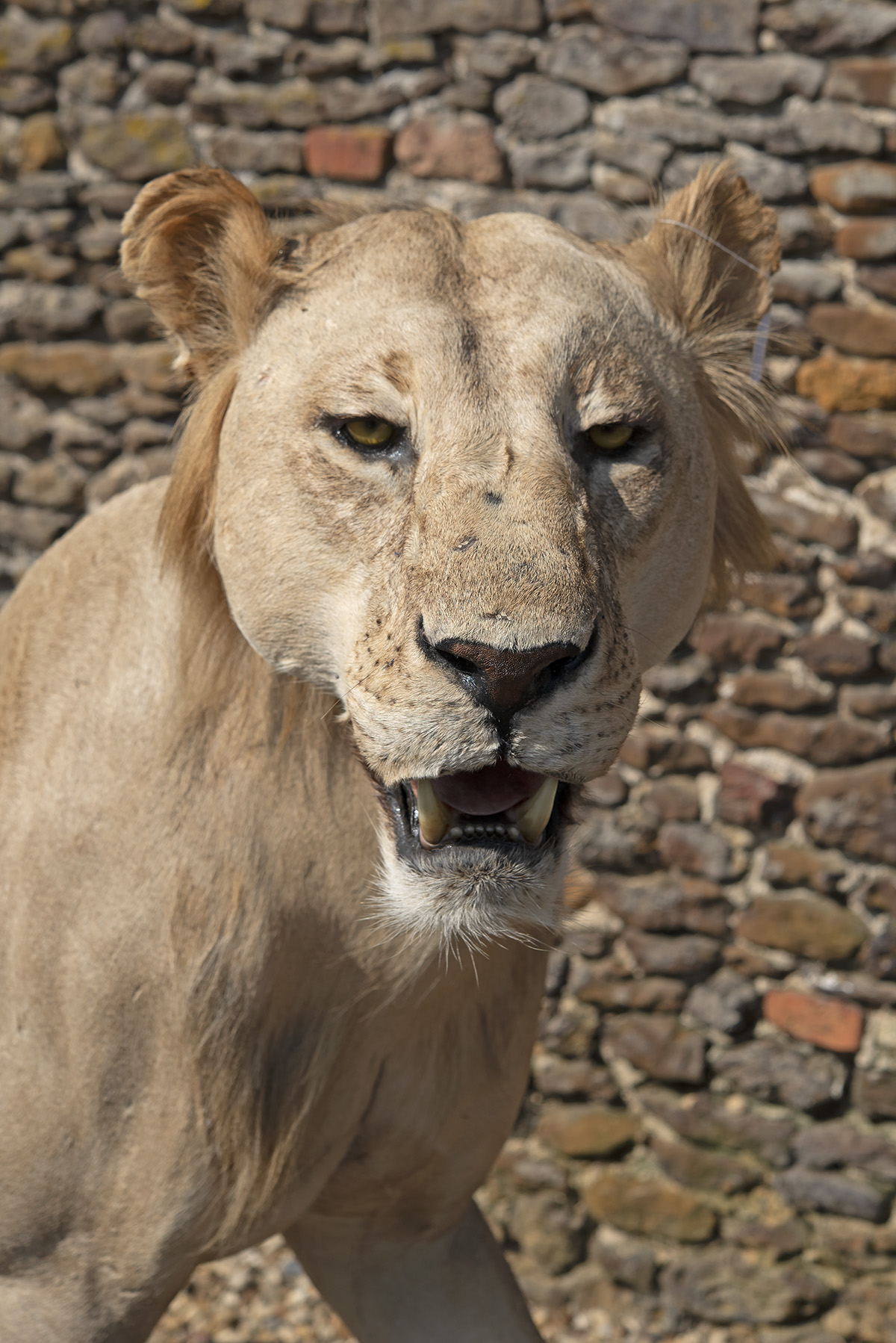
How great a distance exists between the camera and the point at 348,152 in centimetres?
358

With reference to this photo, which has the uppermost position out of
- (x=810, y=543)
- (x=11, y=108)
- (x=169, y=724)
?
(x=11, y=108)

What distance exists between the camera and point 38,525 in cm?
404

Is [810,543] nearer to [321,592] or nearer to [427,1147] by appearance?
[427,1147]

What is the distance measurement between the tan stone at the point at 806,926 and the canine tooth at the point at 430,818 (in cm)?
249

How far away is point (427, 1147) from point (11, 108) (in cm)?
338

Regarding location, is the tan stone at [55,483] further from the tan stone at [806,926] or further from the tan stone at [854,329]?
the tan stone at [806,926]

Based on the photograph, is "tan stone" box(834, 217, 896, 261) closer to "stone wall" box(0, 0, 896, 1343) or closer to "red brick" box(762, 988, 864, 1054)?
"stone wall" box(0, 0, 896, 1343)

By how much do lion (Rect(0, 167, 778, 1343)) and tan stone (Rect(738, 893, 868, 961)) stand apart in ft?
6.16

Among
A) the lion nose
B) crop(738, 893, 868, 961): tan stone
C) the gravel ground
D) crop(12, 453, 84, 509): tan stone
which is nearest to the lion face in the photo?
the lion nose

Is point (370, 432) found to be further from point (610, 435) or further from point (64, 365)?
point (64, 365)

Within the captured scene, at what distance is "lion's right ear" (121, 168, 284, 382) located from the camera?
1312mm

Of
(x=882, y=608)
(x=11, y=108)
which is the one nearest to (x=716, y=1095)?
(x=882, y=608)

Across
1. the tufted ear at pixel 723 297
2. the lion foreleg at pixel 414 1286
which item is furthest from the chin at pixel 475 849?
the lion foreleg at pixel 414 1286

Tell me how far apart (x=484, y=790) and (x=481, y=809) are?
2 cm
